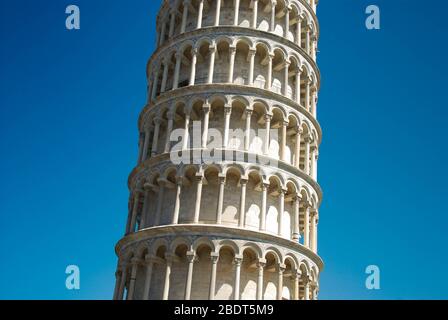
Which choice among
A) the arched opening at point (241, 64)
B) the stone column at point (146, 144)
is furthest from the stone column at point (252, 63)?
the stone column at point (146, 144)

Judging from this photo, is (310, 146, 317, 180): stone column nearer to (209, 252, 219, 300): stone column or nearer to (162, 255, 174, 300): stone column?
(209, 252, 219, 300): stone column

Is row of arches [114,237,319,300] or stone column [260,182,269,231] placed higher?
stone column [260,182,269,231]

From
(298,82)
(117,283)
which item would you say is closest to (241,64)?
(298,82)

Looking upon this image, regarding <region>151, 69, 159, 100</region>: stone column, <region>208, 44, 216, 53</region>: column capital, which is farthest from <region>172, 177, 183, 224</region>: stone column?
<region>208, 44, 216, 53</region>: column capital

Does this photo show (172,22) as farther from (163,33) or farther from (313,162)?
(313,162)
